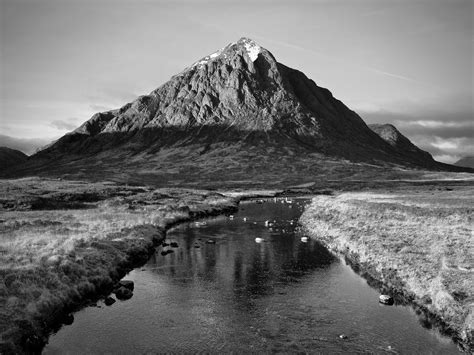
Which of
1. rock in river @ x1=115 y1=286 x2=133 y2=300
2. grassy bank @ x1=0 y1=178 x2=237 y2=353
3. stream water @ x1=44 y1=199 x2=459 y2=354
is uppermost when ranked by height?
grassy bank @ x1=0 y1=178 x2=237 y2=353

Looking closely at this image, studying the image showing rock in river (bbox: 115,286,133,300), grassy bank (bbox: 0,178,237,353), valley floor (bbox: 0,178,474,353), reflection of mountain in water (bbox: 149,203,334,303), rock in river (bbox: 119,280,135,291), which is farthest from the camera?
reflection of mountain in water (bbox: 149,203,334,303)

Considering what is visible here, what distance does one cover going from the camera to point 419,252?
1435 inches

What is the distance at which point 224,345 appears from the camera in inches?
933

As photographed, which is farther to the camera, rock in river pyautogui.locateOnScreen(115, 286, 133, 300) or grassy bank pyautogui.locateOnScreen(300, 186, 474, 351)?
rock in river pyautogui.locateOnScreen(115, 286, 133, 300)

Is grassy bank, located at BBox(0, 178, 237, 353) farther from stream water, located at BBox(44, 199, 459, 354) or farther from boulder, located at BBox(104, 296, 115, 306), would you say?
stream water, located at BBox(44, 199, 459, 354)

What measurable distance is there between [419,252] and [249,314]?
57.0 feet

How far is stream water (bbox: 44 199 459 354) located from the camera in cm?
2356

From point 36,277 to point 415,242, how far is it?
33.3m

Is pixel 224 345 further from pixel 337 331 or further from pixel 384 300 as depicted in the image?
pixel 384 300

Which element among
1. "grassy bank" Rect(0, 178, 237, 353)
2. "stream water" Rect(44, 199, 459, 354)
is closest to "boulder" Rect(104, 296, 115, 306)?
"stream water" Rect(44, 199, 459, 354)

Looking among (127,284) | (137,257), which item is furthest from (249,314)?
(137,257)

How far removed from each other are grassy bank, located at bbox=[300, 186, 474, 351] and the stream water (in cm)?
156

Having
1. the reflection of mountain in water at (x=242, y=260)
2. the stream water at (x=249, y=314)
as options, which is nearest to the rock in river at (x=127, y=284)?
the stream water at (x=249, y=314)

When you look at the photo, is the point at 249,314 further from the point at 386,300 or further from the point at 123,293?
the point at 123,293
